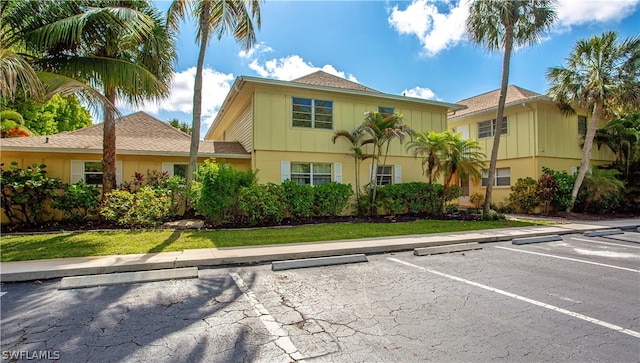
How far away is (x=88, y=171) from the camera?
11656mm

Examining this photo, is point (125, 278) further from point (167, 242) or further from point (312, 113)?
point (312, 113)

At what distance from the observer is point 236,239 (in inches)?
318

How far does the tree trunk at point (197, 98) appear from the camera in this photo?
10562 mm

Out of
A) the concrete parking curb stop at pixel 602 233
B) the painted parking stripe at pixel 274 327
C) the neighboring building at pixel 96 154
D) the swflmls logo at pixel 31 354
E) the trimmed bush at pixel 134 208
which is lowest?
the concrete parking curb stop at pixel 602 233

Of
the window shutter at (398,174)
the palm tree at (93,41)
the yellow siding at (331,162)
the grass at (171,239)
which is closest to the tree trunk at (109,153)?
the palm tree at (93,41)

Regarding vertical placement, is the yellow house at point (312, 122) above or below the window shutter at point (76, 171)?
above

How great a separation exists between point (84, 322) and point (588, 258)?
29.9 feet

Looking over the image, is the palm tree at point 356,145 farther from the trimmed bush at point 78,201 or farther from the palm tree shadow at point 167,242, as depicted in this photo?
the trimmed bush at point 78,201

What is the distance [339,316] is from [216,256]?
3474 millimetres

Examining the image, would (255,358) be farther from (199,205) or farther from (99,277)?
(199,205)

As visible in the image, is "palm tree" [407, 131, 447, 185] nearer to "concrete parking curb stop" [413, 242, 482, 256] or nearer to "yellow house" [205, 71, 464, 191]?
"yellow house" [205, 71, 464, 191]

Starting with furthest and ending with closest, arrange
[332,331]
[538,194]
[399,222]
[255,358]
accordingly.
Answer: [538,194]
[399,222]
[332,331]
[255,358]

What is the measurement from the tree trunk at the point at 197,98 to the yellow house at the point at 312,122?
152 cm

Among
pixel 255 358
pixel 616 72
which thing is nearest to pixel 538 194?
pixel 616 72
